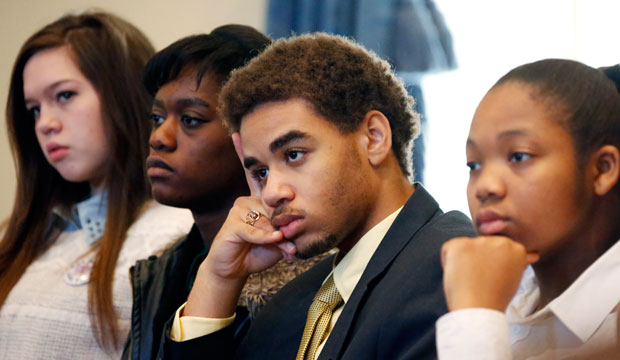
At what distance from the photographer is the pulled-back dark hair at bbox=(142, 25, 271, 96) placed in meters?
1.72

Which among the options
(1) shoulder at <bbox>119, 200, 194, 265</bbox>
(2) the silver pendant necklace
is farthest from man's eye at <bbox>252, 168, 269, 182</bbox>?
(2) the silver pendant necklace

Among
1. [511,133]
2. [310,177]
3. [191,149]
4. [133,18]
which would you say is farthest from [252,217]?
[133,18]

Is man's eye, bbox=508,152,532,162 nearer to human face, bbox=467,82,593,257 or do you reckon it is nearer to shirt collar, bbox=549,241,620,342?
human face, bbox=467,82,593,257

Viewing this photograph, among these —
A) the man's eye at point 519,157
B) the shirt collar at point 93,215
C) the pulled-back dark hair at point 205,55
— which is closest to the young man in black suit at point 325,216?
the man's eye at point 519,157

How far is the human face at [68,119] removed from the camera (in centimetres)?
213

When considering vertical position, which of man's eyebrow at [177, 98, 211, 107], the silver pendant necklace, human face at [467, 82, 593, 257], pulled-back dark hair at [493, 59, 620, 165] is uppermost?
man's eyebrow at [177, 98, 211, 107]

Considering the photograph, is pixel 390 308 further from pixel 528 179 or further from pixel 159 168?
pixel 159 168

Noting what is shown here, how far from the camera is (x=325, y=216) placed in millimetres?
1187

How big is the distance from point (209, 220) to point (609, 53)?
1127 millimetres

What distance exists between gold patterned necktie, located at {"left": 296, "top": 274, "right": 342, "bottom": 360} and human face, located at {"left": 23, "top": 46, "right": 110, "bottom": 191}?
1.12 m

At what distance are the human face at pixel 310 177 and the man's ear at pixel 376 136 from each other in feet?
0.07

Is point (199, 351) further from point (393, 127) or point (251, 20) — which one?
point (251, 20)

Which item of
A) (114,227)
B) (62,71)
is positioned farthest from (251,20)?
(114,227)

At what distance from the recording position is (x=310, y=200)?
118cm
